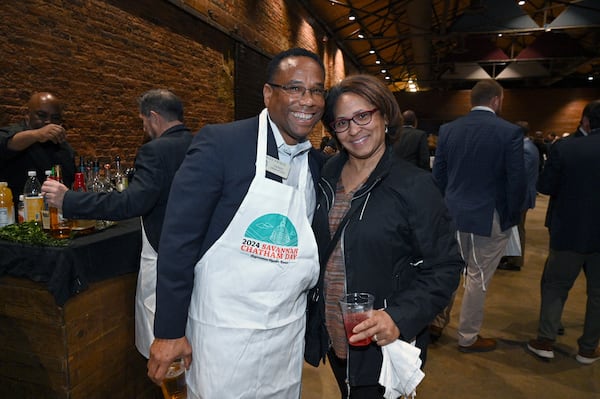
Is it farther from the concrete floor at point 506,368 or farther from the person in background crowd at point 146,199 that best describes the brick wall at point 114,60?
the concrete floor at point 506,368

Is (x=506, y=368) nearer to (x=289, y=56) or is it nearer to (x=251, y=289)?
(x=251, y=289)

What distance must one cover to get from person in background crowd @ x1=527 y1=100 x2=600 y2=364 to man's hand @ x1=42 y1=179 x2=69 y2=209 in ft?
10.1

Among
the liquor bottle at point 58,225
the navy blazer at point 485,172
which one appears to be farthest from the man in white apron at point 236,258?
the navy blazer at point 485,172

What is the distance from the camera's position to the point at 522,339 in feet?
10.9

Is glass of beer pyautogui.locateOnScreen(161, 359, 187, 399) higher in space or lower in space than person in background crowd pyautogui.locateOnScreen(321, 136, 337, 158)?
lower

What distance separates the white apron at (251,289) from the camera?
1276 mm

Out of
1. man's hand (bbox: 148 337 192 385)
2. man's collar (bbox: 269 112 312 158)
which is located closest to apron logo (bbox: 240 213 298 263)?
man's collar (bbox: 269 112 312 158)

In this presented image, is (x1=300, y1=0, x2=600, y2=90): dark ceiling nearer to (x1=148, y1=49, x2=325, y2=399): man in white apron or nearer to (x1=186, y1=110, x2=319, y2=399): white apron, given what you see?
(x1=148, y1=49, x2=325, y2=399): man in white apron

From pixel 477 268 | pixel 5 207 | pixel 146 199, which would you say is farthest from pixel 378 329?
pixel 477 268

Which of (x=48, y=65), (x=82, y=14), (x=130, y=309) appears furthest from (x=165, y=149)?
(x=82, y=14)

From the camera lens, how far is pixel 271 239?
1281mm

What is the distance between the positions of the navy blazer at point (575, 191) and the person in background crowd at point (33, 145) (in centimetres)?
340

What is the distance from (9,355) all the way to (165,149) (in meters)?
1.21

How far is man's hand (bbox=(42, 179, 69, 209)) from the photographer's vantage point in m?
1.78
